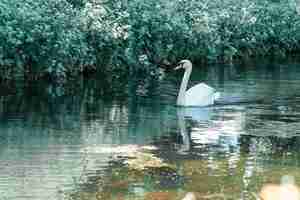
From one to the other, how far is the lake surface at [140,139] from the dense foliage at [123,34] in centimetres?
87

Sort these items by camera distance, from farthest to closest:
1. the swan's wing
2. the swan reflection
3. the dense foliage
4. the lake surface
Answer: the dense foliage → the swan's wing → the swan reflection → the lake surface

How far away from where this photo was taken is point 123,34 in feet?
71.3

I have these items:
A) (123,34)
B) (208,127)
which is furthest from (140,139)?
(123,34)

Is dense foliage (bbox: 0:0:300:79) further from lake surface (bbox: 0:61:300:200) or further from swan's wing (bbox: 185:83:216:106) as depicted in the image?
swan's wing (bbox: 185:83:216:106)

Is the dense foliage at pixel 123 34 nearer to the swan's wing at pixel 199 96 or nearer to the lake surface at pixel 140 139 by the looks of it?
the lake surface at pixel 140 139

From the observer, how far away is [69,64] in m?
20.6

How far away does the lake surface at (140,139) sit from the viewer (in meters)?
8.85

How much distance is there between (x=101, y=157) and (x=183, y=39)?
15.3m

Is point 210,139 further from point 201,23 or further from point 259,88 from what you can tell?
point 201,23

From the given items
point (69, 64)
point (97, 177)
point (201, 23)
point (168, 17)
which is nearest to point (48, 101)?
point (69, 64)

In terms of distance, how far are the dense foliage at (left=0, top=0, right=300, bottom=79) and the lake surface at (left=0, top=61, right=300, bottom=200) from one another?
87 centimetres

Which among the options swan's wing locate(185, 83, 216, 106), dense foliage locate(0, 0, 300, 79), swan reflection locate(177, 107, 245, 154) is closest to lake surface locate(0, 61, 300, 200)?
swan reflection locate(177, 107, 245, 154)

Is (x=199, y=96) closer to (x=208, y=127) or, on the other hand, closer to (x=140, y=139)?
(x=208, y=127)

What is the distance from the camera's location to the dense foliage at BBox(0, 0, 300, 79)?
63.2 ft
